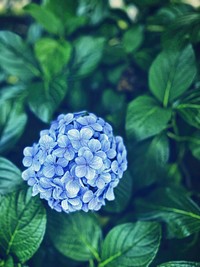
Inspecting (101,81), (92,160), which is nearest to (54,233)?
(92,160)

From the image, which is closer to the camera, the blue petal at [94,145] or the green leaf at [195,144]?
the blue petal at [94,145]

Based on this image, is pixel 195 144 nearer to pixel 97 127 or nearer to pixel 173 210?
pixel 173 210

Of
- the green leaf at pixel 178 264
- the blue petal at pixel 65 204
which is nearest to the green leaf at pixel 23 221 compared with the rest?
the blue petal at pixel 65 204

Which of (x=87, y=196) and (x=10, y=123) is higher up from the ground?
(x=87, y=196)

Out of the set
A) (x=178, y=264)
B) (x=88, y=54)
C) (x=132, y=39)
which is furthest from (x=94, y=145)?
(x=132, y=39)

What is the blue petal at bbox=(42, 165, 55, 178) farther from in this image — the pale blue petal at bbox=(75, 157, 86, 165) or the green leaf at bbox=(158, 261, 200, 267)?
the green leaf at bbox=(158, 261, 200, 267)

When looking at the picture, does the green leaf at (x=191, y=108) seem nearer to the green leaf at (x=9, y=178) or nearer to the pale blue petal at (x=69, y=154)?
the pale blue petal at (x=69, y=154)

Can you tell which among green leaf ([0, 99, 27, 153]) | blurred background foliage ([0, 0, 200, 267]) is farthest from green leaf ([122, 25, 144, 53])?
green leaf ([0, 99, 27, 153])
